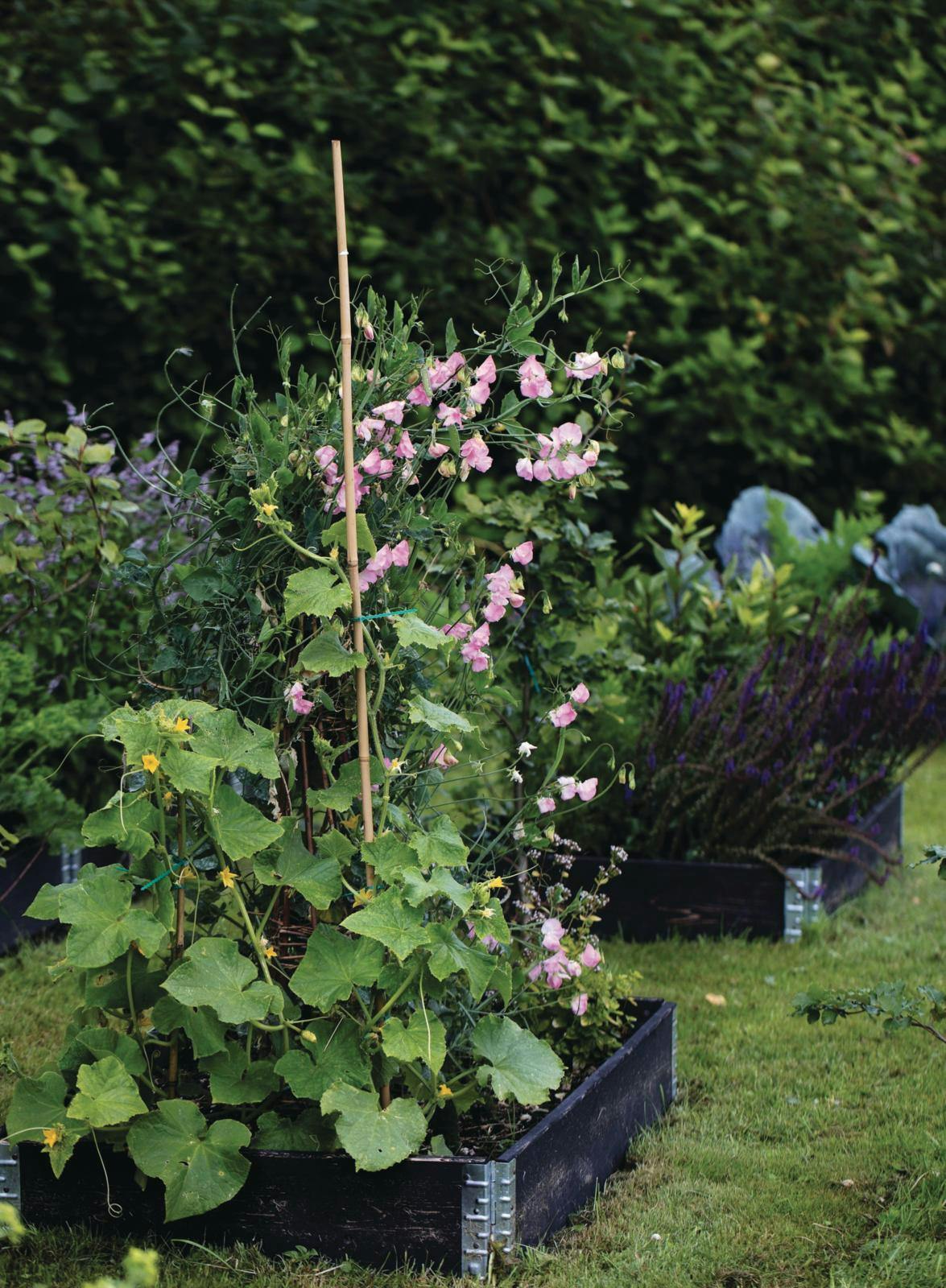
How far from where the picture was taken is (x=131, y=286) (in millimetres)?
5441

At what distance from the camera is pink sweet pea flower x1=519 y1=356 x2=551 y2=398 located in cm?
226

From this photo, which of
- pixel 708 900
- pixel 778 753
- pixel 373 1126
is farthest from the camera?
pixel 778 753

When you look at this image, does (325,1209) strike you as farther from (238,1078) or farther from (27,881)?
(27,881)

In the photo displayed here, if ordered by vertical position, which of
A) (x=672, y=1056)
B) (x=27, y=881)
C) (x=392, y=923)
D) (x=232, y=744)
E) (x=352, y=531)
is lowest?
(x=27, y=881)

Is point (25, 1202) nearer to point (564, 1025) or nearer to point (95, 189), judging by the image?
point (564, 1025)

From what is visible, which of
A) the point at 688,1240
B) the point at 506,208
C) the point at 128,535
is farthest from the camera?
the point at 506,208

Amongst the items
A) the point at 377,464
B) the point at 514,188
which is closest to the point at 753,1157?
the point at 377,464

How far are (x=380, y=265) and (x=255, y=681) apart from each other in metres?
3.78

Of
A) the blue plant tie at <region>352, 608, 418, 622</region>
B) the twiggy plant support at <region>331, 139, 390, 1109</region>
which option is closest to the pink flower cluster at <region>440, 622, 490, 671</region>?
the blue plant tie at <region>352, 608, 418, 622</region>

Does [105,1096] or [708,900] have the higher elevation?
[105,1096]

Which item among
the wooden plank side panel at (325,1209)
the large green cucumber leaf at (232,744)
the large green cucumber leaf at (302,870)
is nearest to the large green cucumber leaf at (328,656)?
the large green cucumber leaf at (232,744)

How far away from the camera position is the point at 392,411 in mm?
2189

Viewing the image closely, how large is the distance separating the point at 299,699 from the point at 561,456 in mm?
577

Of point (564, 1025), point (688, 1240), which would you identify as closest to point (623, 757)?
point (564, 1025)
